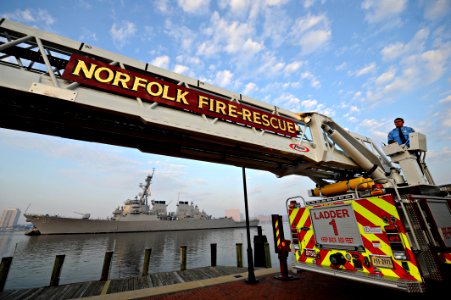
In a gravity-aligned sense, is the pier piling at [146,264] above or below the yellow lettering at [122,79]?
below

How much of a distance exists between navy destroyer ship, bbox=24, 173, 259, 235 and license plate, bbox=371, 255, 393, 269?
51.9 meters

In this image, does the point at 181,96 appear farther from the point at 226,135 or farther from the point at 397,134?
the point at 397,134

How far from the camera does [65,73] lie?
12.2 feet

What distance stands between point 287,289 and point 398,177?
5503 mm

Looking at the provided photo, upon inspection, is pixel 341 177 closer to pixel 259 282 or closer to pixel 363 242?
pixel 363 242

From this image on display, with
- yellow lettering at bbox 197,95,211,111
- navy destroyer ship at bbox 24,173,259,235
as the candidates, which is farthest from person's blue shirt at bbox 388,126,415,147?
navy destroyer ship at bbox 24,173,259,235

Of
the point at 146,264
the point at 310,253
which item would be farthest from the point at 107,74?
the point at 146,264

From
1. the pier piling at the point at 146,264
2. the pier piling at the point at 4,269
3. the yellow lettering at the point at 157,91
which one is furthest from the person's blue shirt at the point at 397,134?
the pier piling at the point at 4,269

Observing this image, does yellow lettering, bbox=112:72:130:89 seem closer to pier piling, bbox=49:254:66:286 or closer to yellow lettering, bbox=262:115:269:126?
yellow lettering, bbox=262:115:269:126

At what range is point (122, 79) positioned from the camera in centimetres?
421

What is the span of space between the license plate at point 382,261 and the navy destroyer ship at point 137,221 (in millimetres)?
51872

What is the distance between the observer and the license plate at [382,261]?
3734mm

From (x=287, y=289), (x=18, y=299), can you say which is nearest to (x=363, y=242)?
(x=287, y=289)

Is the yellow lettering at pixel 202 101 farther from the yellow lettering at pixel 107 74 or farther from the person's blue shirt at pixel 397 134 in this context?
the person's blue shirt at pixel 397 134
